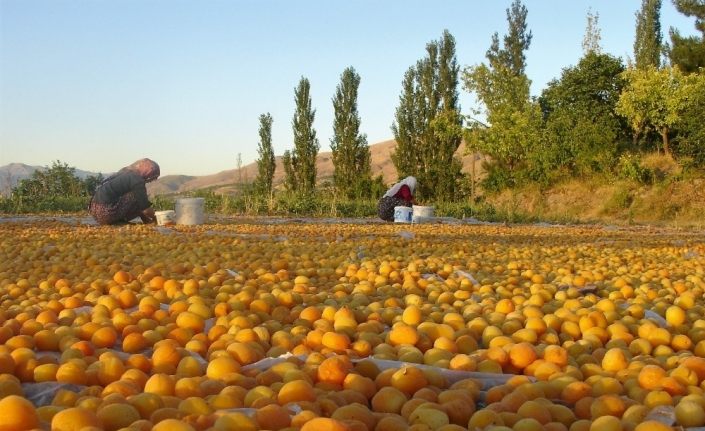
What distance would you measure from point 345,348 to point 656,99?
21.4m

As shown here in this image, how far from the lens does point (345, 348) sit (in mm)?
2217

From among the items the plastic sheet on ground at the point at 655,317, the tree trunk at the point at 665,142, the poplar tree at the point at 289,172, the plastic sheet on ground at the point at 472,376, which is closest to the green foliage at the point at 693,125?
the tree trunk at the point at 665,142

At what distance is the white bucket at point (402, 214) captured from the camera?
460 inches

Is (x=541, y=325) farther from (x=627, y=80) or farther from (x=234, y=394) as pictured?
(x=627, y=80)

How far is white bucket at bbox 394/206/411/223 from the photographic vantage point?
1169 cm

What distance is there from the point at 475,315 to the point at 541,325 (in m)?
0.37

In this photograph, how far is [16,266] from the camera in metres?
4.59

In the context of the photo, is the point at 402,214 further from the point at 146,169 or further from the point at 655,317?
the point at 655,317

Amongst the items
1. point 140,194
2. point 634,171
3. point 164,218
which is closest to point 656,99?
point 634,171

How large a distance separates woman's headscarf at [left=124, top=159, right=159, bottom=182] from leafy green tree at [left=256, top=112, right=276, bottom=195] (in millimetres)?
16327

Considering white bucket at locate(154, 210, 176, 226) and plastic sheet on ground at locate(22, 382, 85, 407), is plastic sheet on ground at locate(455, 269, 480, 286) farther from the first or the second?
white bucket at locate(154, 210, 176, 226)

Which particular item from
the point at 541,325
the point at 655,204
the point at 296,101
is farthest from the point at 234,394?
the point at 296,101

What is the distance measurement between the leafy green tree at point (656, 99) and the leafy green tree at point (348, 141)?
1002 centimetres

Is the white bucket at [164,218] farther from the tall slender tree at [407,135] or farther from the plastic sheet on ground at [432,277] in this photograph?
the tall slender tree at [407,135]
